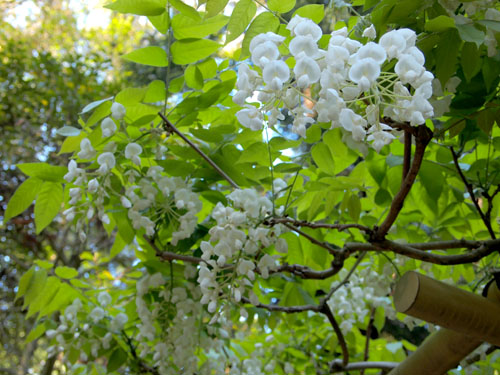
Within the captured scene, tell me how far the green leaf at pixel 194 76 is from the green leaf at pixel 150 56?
0.18 feet

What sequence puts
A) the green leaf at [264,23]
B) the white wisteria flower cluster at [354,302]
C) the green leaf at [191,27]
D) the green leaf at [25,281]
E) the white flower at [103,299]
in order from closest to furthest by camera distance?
the green leaf at [264,23] → the green leaf at [191,27] → the green leaf at [25,281] → the white flower at [103,299] → the white wisteria flower cluster at [354,302]

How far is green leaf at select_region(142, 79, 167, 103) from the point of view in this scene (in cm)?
108

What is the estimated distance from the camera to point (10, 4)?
16.8 ft

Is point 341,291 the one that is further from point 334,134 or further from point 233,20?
point 233,20

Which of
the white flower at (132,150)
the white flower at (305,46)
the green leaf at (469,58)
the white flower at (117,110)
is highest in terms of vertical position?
the white flower at (117,110)

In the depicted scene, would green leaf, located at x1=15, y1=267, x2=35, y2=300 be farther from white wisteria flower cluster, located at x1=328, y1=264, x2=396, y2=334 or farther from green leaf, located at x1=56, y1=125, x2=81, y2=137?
white wisteria flower cluster, located at x1=328, y1=264, x2=396, y2=334

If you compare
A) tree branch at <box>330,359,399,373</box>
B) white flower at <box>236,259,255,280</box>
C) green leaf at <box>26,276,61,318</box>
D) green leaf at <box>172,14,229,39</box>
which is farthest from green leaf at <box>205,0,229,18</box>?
tree branch at <box>330,359,399,373</box>

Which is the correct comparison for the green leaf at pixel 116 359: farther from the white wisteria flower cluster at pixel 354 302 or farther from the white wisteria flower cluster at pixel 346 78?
the white wisteria flower cluster at pixel 346 78

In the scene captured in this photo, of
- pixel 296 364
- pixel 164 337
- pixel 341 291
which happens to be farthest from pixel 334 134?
pixel 296 364

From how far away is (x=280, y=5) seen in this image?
0.82m

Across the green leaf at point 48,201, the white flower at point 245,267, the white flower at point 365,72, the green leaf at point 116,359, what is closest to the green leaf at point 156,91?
the green leaf at point 48,201

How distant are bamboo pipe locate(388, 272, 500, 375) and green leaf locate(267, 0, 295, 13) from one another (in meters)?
0.45

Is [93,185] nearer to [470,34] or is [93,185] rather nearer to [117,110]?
[117,110]

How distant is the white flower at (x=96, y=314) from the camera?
1426 millimetres
